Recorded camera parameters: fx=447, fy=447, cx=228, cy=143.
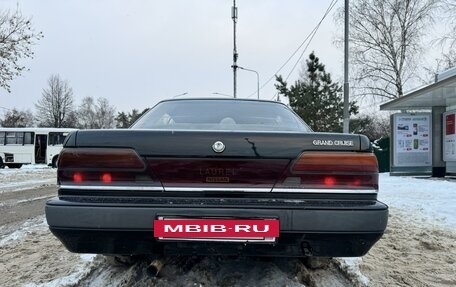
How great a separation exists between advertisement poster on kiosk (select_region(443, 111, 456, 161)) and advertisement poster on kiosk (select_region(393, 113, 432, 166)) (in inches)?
30.2

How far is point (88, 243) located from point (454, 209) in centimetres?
706

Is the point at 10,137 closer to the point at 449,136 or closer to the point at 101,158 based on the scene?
the point at 449,136

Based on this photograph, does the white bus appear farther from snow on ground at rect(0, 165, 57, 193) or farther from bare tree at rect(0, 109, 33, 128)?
bare tree at rect(0, 109, 33, 128)

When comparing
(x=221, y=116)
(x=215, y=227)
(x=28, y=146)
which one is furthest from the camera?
(x=28, y=146)

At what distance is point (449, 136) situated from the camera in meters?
16.2

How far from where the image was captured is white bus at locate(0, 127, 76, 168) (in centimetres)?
2930

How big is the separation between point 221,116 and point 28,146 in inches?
1143

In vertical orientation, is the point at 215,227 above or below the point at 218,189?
below

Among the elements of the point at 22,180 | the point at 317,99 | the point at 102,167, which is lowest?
the point at 22,180

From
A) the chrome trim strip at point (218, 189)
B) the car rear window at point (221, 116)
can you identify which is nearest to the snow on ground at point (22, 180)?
the car rear window at point (221, 116)

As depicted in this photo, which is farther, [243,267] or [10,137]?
[10,137]

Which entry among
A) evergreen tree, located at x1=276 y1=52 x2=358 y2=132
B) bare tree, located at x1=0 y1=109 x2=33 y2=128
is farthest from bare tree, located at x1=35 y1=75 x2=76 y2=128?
evergreen tree, located at x1=276 y1=52 x2=358 y2=132

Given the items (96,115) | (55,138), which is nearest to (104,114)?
(96,115)

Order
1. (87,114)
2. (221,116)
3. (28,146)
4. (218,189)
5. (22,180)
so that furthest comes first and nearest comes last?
(87,114) → (28,146) → (22,180) → (221,116) → (218,189)
